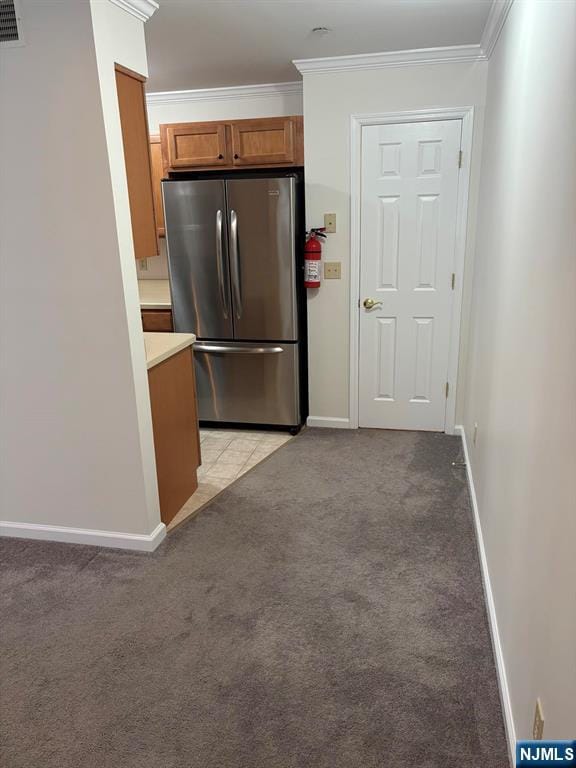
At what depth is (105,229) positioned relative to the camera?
93.1 inches

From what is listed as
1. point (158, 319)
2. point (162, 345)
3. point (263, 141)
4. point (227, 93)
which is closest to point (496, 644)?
point (162, 345)

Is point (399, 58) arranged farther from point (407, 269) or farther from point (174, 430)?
point (174, 430)

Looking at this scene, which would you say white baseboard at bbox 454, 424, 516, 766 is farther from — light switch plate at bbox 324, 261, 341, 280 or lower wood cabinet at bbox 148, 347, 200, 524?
light switch plate at bbox 324, 261, 341, 280

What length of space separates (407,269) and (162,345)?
1784mm

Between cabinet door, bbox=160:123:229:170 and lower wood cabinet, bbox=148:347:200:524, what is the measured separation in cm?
166

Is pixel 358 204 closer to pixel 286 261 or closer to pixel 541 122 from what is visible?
pixel 286 261

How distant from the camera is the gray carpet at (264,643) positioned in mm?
1726

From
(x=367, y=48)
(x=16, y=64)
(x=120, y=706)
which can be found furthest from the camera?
(x=367, y=48)

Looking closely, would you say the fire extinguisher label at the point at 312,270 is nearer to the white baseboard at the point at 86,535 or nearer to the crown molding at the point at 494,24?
the crown molding at the point at 494,24

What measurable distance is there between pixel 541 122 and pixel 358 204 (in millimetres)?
2173

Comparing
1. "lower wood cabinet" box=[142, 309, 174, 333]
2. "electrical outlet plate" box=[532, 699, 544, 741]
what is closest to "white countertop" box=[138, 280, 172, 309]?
"lower wood cabinet" box=[142, 309, 174, 333]

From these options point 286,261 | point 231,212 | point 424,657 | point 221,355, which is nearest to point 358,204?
point 286,261

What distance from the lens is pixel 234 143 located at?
3.97 meters

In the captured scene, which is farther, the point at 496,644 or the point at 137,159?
the point at 137,159
